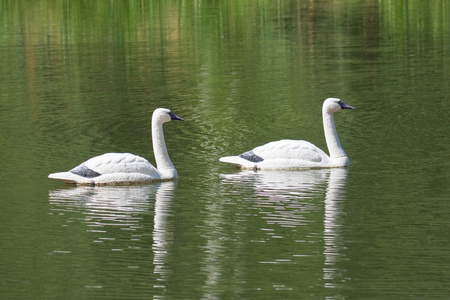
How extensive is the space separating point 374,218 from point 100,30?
29.0 m

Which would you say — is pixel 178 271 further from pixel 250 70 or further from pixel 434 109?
pixel 250 70

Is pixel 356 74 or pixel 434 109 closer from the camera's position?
pixel 434 109

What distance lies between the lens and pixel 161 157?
1644 centimetres

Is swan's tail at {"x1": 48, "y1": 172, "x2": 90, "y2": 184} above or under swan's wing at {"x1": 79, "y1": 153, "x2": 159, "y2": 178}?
under

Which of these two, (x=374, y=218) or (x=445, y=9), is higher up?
(x=445, y=9)

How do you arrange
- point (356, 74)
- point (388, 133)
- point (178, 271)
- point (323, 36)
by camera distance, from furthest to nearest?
point (323, 36) → point (356, 74) → point (388, 133) → point (178, 271)

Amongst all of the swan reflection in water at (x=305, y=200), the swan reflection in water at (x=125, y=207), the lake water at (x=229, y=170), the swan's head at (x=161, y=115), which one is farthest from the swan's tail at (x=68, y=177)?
the swan reflection in water at (x=305, y=200)

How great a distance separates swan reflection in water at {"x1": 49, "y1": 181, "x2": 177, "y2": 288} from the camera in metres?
12.8

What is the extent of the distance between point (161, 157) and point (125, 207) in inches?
82.6

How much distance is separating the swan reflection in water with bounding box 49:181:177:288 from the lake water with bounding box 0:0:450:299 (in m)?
0.04

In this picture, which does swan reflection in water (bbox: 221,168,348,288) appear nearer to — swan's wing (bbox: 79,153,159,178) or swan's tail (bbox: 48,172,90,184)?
swan's wing (bbox: 79,153,159,178)

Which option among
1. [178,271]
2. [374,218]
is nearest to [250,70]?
[374,218]

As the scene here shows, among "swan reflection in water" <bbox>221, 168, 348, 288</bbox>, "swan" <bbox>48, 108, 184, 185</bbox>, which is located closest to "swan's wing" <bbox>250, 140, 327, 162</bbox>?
"swan reflection in water" <bbox>221, 168, 348, 288</bbox>

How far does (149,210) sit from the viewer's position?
14289 millimetres
